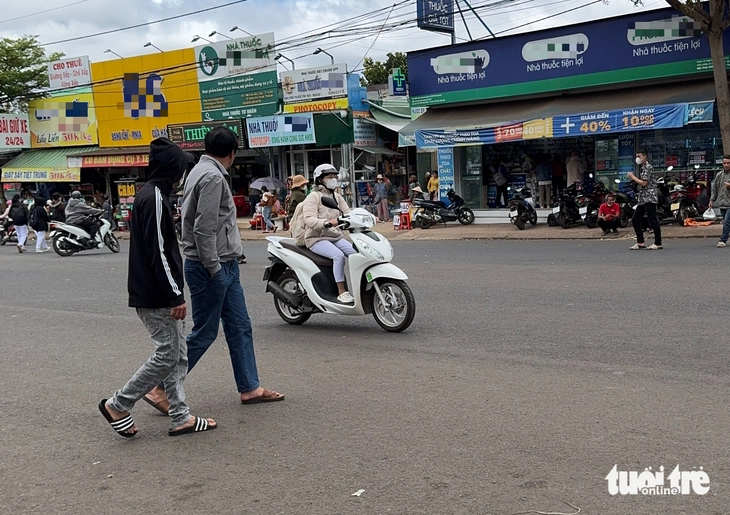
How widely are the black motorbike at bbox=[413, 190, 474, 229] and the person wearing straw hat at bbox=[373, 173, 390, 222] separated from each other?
350 cm

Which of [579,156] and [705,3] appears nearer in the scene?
[705,3]

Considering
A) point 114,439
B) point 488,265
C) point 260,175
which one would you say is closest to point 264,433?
point 114,439

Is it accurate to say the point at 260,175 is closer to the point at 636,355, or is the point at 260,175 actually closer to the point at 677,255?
the point at 677,255

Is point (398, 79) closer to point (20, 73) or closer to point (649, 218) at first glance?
point (649, 218)

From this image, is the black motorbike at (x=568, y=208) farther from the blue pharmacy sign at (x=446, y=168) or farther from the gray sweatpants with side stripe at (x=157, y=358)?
the gray sweatpants with side stripe at (x=157, y=358)

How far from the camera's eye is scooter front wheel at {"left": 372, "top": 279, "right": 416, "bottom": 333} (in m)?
7.99

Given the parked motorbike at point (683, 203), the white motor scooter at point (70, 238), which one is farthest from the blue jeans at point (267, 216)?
the parked motorbike at point (683, 203)

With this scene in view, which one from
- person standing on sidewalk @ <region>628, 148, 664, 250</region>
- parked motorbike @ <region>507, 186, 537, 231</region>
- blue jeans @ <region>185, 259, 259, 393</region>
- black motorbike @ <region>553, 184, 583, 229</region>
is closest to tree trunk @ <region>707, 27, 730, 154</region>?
black motorbike @ <region>553, 184, 583, 229</region>

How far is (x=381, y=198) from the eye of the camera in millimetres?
27125

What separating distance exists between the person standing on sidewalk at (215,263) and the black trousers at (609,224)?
1391cm

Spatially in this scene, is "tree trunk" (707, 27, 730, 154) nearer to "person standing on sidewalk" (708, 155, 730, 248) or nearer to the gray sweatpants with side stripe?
"person standing on sidewalk" (708, 155, 730, 248)

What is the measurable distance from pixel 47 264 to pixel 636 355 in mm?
15018

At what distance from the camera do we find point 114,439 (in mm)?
5184

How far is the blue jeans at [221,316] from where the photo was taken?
547cm
